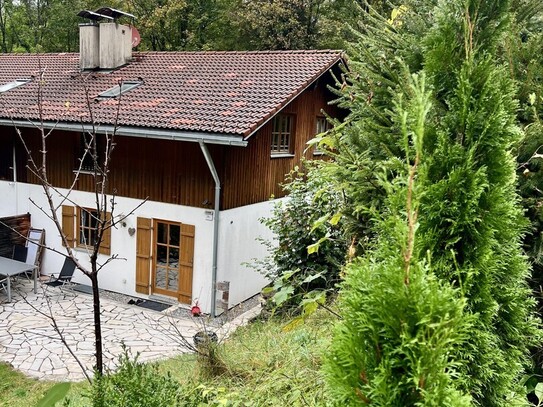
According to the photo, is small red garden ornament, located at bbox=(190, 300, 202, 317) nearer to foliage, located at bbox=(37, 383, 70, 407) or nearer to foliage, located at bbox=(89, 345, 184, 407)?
foliage, located at bbox=(89, 345, 184, 407)

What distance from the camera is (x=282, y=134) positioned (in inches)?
458

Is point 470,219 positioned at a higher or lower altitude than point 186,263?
higher

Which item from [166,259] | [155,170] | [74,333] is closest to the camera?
[74,333]

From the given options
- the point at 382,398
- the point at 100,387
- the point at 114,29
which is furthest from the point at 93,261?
the point at 114,29

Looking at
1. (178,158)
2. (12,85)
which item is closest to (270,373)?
(178,158)

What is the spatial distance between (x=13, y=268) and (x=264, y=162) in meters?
5.79

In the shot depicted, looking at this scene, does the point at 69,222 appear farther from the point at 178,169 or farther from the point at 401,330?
the point at 401,330

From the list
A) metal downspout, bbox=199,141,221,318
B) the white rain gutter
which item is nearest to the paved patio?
metal downspout, bbox=199,141,221,318

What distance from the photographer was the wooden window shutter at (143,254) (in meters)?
10.0

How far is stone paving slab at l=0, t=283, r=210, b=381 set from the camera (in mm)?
7203

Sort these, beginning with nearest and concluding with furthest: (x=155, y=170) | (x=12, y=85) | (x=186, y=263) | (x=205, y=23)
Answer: (x=186, y=263) → (x=155, y=170) → (x=12, y=85) → (x=205, y=23)

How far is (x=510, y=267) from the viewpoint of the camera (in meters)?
1.76

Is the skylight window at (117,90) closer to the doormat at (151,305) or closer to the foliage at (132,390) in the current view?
the doormat at (151,305)

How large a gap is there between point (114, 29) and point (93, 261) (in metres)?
11.8
